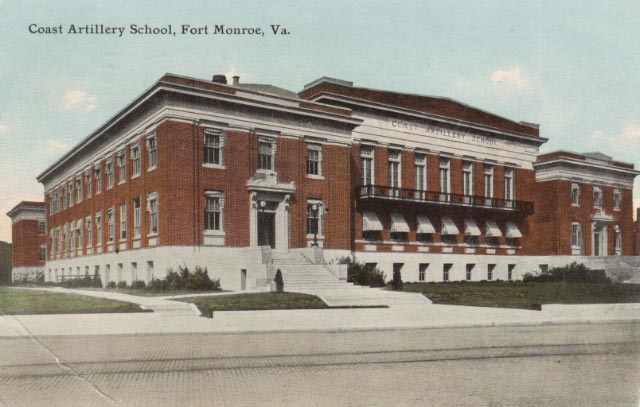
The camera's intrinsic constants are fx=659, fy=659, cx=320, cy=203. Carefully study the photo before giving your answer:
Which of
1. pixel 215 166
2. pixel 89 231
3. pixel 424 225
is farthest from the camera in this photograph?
pixel 89 231

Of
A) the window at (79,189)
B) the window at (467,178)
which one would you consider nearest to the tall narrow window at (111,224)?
the window at (79,189)

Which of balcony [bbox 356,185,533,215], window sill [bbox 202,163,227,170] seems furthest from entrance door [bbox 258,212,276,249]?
balcony [bbox 356,185,533,215]

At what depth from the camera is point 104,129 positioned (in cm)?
3825

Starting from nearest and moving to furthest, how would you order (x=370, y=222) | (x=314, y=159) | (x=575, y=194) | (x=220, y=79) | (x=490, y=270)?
(x=220, y=79) < (x=314, y=159) < (x=370, y=222) < (x=490, y=270) < (x=575, y=194)

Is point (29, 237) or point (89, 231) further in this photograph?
point (29, 237)

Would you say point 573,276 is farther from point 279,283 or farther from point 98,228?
point 98,228

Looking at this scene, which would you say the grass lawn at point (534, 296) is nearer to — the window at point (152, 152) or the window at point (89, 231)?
the window at point (152, 152)

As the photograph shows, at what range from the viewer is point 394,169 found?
41719 millimetres

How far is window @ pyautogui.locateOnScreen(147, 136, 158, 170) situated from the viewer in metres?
32.6

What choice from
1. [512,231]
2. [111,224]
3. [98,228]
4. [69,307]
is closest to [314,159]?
[111,224]

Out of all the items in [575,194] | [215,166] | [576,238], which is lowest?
[576,238]

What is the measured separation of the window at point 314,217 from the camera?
35750 millimetres

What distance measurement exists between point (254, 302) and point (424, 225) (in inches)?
845

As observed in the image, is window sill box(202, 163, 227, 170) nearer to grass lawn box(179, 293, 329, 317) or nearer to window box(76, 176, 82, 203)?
grass lawn box(179, 293, 329, 317)
